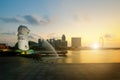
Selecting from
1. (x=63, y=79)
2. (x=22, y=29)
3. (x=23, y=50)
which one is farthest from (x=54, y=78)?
(x=23, y=50)

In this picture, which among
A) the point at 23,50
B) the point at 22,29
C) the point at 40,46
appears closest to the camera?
the point at 22,29

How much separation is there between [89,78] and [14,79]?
19.9ft

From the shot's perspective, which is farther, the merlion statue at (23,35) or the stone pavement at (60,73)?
the merlion statue at (23,35)

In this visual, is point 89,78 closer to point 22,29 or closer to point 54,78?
point 54,78

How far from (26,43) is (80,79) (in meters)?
52.3

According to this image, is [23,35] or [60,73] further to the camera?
[23,35]

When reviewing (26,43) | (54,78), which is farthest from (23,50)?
(54,78)

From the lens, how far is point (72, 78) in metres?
24.8

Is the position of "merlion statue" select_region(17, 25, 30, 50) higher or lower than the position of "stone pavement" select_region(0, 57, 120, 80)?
higher

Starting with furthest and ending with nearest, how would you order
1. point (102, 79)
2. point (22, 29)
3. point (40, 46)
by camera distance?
point (40, 46), point (22, 29), point (102, 79)

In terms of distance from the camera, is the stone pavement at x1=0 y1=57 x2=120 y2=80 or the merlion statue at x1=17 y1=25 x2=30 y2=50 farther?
the merlion statue at x1=17 y1=25 x2=30 y2=50

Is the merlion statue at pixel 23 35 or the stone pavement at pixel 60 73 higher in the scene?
the merlion statue at pixel 23 35

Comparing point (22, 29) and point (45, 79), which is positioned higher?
point (22, 29)

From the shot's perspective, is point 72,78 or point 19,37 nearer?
point 72,78
